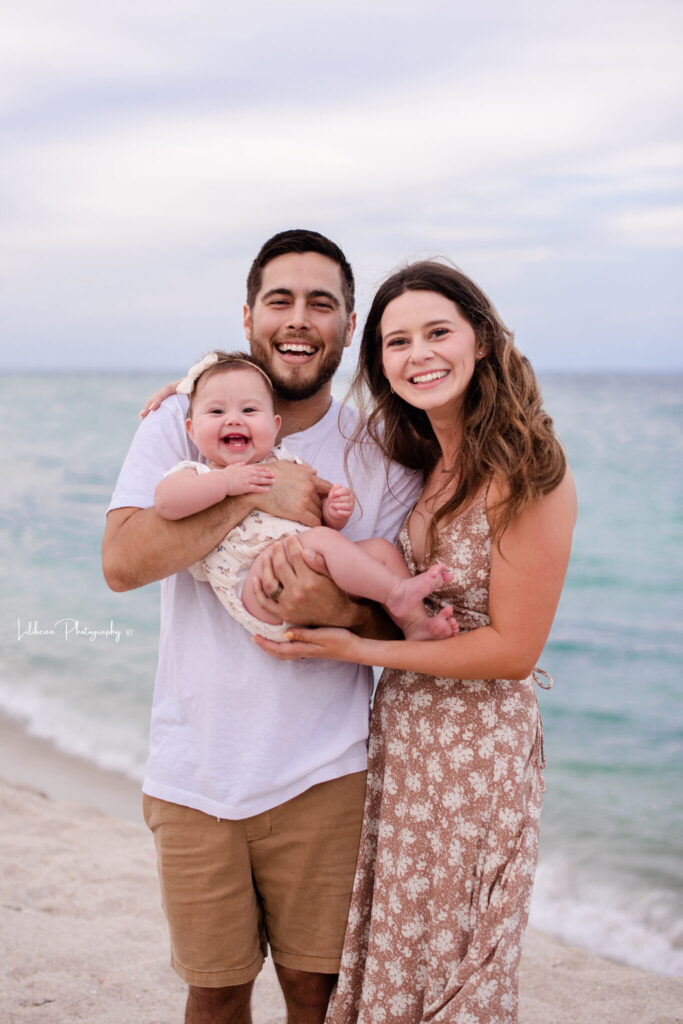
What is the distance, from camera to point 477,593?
7.89 feet

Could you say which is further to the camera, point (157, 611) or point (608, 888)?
point (157, 611)

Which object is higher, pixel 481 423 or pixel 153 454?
pixel 481 423

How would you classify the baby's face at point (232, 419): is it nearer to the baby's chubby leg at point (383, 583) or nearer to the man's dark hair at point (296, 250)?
the baby's chubby leg at point (383, 583)

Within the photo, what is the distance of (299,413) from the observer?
2.82 meters

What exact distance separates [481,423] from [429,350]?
0.81 ft

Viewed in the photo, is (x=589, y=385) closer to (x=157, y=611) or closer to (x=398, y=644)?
(x=157, y=611)

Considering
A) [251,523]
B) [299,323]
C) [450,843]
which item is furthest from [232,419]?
[450,843]

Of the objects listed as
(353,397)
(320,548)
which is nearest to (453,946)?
(320,548)

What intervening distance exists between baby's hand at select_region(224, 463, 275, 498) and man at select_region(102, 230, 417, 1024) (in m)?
0.03

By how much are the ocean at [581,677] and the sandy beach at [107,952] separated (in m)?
0.84

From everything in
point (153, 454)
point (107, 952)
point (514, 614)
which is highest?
point (153, 454)

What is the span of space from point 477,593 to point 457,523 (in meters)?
0.20

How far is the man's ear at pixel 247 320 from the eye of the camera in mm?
2994

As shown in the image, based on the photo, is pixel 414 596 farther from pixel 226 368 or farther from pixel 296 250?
pixel 296 250
